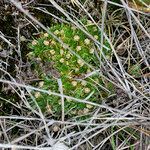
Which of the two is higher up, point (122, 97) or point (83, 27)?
point (83, 27)

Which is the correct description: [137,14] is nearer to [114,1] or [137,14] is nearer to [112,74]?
[114,1]

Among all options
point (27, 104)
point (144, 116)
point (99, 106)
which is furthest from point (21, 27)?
point (144, 116)

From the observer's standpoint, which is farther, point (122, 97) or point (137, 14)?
point (137, 14)

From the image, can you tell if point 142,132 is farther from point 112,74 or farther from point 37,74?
point 37,74

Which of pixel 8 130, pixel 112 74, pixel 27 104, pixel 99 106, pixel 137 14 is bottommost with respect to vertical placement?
pixel 8 130

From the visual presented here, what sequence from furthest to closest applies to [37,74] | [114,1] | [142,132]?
1. [114,1]
2. [37,74]
3. [142,132]

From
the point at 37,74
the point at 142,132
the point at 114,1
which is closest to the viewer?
the point at 142,132
